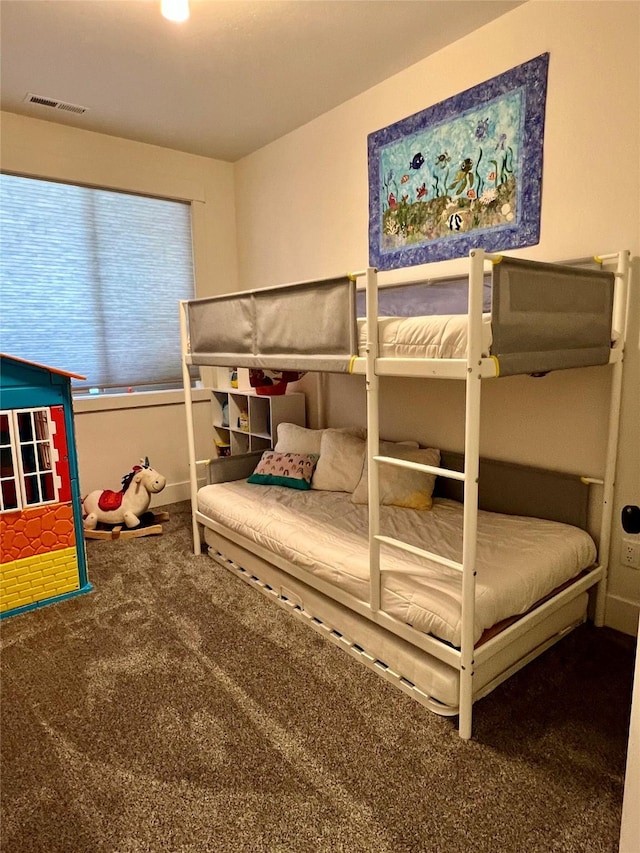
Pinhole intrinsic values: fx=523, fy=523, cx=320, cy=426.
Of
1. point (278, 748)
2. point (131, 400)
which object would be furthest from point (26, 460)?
point (278, 748)

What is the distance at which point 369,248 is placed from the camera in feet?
10.1

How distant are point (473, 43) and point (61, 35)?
6.08 feet

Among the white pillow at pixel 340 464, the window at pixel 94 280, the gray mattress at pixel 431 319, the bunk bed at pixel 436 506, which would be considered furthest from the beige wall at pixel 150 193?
the white pillow at pixel 340 464

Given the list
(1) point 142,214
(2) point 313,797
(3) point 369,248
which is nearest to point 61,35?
(1) point 142,214

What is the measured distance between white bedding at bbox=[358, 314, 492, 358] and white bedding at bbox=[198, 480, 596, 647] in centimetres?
77

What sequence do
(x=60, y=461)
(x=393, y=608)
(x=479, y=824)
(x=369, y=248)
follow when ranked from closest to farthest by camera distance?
1. (x=479, y=824)
2. (x=393, y=608)
3. (x=60, y=461)
4. (x=369, y=248)

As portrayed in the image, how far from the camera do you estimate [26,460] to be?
8.13 feet

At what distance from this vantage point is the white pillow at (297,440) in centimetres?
317

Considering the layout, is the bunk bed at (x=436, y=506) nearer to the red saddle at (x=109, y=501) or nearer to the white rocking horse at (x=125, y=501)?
the white rocking horse at (x=125, y=501)

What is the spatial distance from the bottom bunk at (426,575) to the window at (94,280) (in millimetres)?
1540

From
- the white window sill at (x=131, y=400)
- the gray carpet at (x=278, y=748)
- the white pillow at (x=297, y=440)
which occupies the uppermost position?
the white window sill at (x=131, y=400)

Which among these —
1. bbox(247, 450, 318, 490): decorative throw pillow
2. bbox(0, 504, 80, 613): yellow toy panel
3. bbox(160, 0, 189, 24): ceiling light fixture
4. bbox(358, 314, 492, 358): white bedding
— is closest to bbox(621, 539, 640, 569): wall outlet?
bbox(358, 314, 492, 358): white bedding

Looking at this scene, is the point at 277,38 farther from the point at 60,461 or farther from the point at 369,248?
the point at 60,461

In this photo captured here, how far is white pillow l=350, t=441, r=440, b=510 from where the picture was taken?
2.59 m
